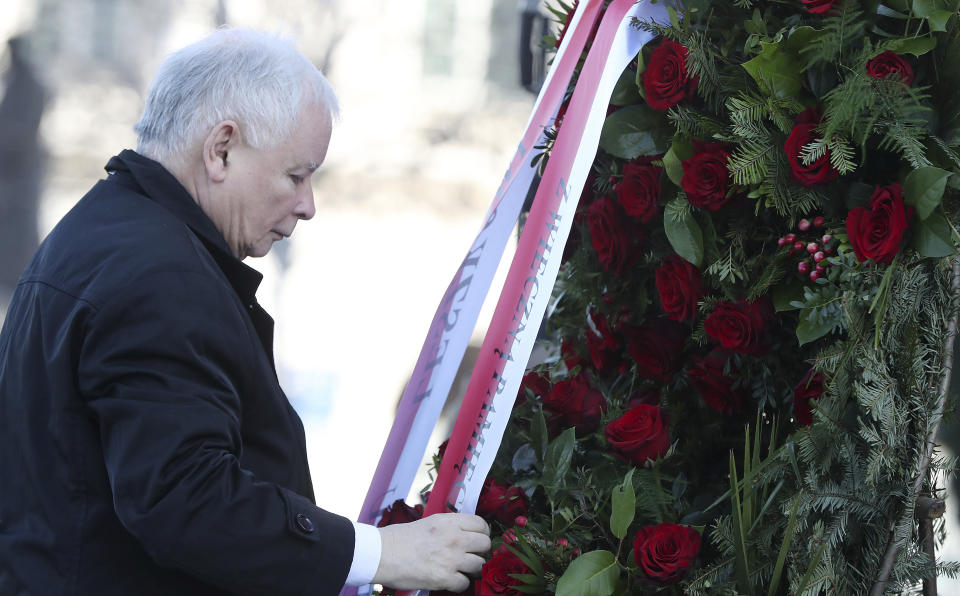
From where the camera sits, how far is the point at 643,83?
1.51m

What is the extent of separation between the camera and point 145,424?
115 cm

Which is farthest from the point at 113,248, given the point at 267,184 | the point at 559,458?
the point at 559,458

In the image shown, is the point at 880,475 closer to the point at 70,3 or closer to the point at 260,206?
the point at 260,206

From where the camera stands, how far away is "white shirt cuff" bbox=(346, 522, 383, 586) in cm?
131

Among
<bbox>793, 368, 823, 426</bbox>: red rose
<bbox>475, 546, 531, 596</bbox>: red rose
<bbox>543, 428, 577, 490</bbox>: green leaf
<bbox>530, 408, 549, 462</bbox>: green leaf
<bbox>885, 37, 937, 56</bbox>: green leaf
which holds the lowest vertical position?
<bbox>475, 546, 531, 596</bbox>: red rose

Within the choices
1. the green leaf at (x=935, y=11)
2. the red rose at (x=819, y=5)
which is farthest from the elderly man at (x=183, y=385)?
the green leaf at (x=935, y=11)

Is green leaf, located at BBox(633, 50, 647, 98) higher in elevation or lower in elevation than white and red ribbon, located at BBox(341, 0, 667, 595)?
higher

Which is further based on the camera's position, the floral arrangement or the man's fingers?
the man's fingers

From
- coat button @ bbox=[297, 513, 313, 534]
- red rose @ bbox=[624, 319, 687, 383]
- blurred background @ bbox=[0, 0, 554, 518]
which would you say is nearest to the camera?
coat button @ bbox=[297, 513, 313, 534]

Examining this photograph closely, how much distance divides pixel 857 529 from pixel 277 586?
2.37 feet

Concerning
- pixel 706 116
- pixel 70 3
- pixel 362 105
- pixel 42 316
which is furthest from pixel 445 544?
pixel 70 3

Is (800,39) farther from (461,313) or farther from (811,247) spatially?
(461,313)

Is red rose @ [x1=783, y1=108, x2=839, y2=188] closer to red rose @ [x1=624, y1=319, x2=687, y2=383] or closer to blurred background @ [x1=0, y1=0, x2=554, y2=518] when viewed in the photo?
red rose @ [x1=624, y1=319, x2=687, y2=383]

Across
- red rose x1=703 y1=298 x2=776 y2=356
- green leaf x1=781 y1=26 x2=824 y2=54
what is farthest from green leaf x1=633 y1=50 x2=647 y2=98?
red rose x1=703 y1=298 x2=776 y2=356
